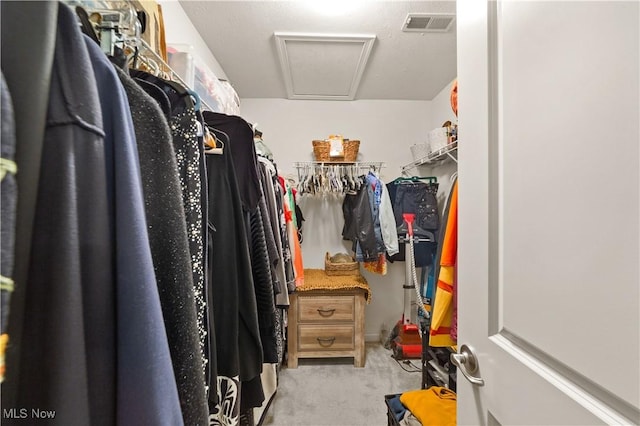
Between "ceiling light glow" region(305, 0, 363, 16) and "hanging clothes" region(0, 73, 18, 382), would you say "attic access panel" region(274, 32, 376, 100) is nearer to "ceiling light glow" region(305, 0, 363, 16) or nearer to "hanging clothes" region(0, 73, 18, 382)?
"ceiling light glow" region(305, 0, 363, 16)

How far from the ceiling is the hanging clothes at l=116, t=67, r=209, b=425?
1506 mm

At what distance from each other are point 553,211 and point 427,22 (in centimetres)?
174

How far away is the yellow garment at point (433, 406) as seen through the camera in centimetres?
111

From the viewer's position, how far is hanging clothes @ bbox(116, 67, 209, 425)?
0.48 metres

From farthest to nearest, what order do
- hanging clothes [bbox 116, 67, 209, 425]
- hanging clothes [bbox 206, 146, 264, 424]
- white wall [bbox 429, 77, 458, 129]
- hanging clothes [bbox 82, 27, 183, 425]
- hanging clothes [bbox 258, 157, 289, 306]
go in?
1. white wall [bbox 429, 77, 458, 129]
2. hanging clothes [bbox 258, 157, 289, 306]
3. hanging clothes [bbox 206, 146, 264, 424]
4. hanging clothes [bbox 116, 67, 209, 425]
5. hanging clothes [bbox 82, 27, 183, 425]

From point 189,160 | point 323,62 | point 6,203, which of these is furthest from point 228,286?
point 323,62

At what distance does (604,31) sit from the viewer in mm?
400

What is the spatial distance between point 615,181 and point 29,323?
0.78 meters

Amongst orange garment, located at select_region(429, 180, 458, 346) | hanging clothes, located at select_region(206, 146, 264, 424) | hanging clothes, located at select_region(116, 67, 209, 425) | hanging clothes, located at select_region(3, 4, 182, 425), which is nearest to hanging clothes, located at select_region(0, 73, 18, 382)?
hanging clothes, located at select_region(3, 4, 182, 425)

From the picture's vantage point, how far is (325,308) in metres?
2.39

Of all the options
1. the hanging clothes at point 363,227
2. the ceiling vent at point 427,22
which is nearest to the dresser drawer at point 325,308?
the hanging clothes at point 363,227

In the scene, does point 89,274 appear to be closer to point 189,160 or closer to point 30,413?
point 30,413

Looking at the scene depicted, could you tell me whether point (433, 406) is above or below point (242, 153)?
below

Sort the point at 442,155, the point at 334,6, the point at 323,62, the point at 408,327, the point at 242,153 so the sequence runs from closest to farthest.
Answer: the point at 242,153 < the point at 334,6 < the point at 323,62 < the point at 442,155 < the point at 408,327
